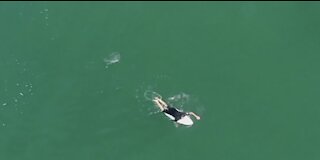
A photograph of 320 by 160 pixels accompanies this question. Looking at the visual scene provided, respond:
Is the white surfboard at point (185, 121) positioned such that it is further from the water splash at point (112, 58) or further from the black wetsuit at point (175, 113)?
the water splash at point (112, 58)

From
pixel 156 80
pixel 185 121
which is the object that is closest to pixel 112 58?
pixel 156 80

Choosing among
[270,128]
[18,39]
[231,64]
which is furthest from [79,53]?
[270,128]

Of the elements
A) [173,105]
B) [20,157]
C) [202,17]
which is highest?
[202,17]

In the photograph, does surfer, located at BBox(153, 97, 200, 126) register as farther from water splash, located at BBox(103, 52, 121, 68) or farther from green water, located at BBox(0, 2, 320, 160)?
water splash, located at BBox(103, 52, 121, 68)

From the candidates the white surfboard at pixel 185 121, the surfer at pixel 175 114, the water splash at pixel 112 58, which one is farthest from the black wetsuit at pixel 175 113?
the water splash at pixel 112 58

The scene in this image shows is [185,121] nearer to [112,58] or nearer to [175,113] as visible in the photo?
[175,113]

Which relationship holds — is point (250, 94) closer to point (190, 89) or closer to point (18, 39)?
point (190, 89)

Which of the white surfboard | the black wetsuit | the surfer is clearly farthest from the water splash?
the white surfboard
